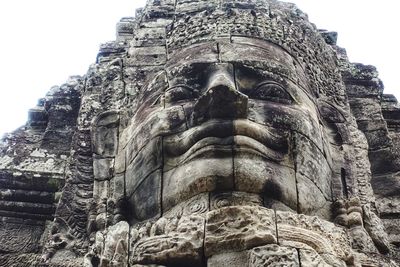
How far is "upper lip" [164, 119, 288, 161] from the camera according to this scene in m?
5.19

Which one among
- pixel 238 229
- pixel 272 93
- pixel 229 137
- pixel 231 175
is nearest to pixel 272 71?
pixel 272 93

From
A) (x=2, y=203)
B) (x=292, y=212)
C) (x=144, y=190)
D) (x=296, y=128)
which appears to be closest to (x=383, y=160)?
(x=296, y=128)

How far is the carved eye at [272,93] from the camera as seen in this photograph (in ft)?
19.0

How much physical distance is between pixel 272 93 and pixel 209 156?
3.27 ft

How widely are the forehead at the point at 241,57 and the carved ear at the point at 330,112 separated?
27cm

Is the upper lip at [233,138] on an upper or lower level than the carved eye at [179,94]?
lower

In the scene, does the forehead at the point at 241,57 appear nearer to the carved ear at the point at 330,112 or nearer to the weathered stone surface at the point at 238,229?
the carved ear at the point at 330,112

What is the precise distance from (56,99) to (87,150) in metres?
1.38

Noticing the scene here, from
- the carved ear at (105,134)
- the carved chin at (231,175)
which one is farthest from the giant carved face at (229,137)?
the carved ear at (105,134)

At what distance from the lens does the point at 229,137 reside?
5.20m

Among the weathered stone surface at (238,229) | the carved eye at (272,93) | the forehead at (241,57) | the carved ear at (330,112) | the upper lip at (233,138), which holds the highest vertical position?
the forehead at (241,57)

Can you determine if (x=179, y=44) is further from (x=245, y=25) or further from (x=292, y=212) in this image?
(x=292, y=212)

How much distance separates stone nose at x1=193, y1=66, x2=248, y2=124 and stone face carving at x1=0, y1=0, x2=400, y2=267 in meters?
0.01

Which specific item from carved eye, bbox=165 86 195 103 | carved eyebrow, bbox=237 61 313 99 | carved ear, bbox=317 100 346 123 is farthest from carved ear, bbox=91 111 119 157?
carved ear, bbox=317 100 346 123
